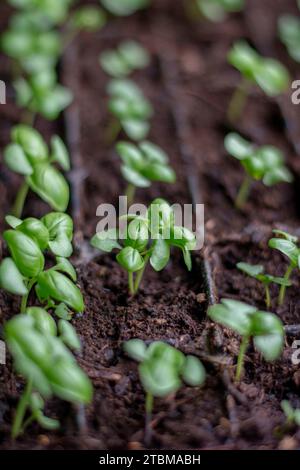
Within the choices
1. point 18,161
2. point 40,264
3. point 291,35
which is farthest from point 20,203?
point 291,35

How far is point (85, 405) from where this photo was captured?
1.30m

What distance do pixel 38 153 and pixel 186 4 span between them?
138 centimetres

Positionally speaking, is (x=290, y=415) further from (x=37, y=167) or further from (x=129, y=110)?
(x=129, y=110)

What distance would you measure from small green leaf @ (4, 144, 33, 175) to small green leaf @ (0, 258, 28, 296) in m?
0.36

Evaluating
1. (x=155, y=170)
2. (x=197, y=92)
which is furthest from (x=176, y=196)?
(x=197, y=92)

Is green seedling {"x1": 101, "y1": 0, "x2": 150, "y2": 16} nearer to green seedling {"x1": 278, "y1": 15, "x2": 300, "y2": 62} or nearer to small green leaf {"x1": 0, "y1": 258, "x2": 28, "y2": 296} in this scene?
green seedling {"x1": 278, "y1": 15, "x2": 300, "y2": 62}

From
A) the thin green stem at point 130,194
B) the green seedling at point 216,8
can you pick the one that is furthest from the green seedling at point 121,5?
the thin green stem at point 130,194

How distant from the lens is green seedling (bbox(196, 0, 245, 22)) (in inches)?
94.2

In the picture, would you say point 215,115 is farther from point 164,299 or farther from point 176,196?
point 164,299

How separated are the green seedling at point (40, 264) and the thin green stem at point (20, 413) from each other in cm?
18

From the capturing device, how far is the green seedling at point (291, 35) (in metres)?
2.29

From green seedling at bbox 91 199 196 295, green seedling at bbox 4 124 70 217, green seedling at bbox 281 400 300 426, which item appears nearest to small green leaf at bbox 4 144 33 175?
green seedling at bbox 4 124 70 217

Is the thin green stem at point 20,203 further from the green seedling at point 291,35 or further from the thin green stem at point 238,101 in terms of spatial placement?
the green seedling at point 291,35
